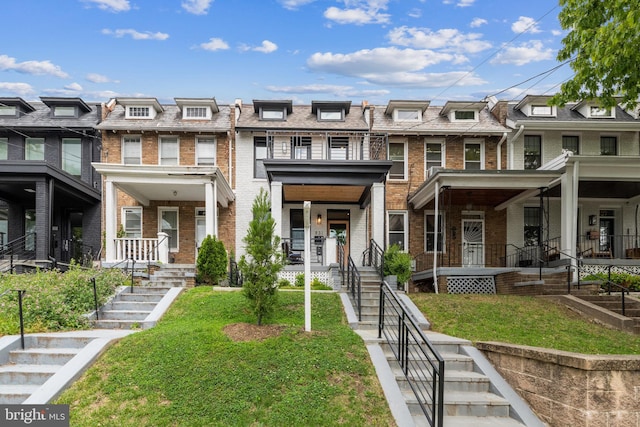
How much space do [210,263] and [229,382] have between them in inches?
257

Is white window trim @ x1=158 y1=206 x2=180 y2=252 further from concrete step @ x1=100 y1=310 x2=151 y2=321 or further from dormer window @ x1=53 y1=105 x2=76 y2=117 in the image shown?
concrete step @ x1=100 y1=310 x2=151 y2=321

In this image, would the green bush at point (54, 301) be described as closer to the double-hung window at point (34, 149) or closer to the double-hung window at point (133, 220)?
the double-hung window at point (133, 220)

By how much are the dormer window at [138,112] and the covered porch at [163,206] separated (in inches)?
140

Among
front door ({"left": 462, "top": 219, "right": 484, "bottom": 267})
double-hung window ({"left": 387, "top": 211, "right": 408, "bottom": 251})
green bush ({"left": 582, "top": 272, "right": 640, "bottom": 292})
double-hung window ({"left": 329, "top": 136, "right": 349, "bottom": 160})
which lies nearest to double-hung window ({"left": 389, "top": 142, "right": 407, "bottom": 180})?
double-hung window ({"left": 387, "top": 211, "right": 408, "bottom": 251})

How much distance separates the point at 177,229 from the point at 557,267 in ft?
44.9

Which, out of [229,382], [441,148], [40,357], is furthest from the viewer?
[441,148]

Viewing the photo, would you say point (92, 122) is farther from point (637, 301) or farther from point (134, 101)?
point (637, 301)

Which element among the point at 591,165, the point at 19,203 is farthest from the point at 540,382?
the point at 19,203

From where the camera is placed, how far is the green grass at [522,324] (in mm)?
7332

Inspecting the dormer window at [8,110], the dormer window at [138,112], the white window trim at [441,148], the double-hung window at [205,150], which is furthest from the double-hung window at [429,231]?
the dormer window at [8,110]

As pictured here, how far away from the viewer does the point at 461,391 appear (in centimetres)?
591

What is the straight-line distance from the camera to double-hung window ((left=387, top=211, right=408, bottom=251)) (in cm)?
1652

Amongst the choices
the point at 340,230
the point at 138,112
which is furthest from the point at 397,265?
the point at 138,112

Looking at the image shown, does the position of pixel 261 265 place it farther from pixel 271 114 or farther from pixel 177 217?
pixel 271 114
